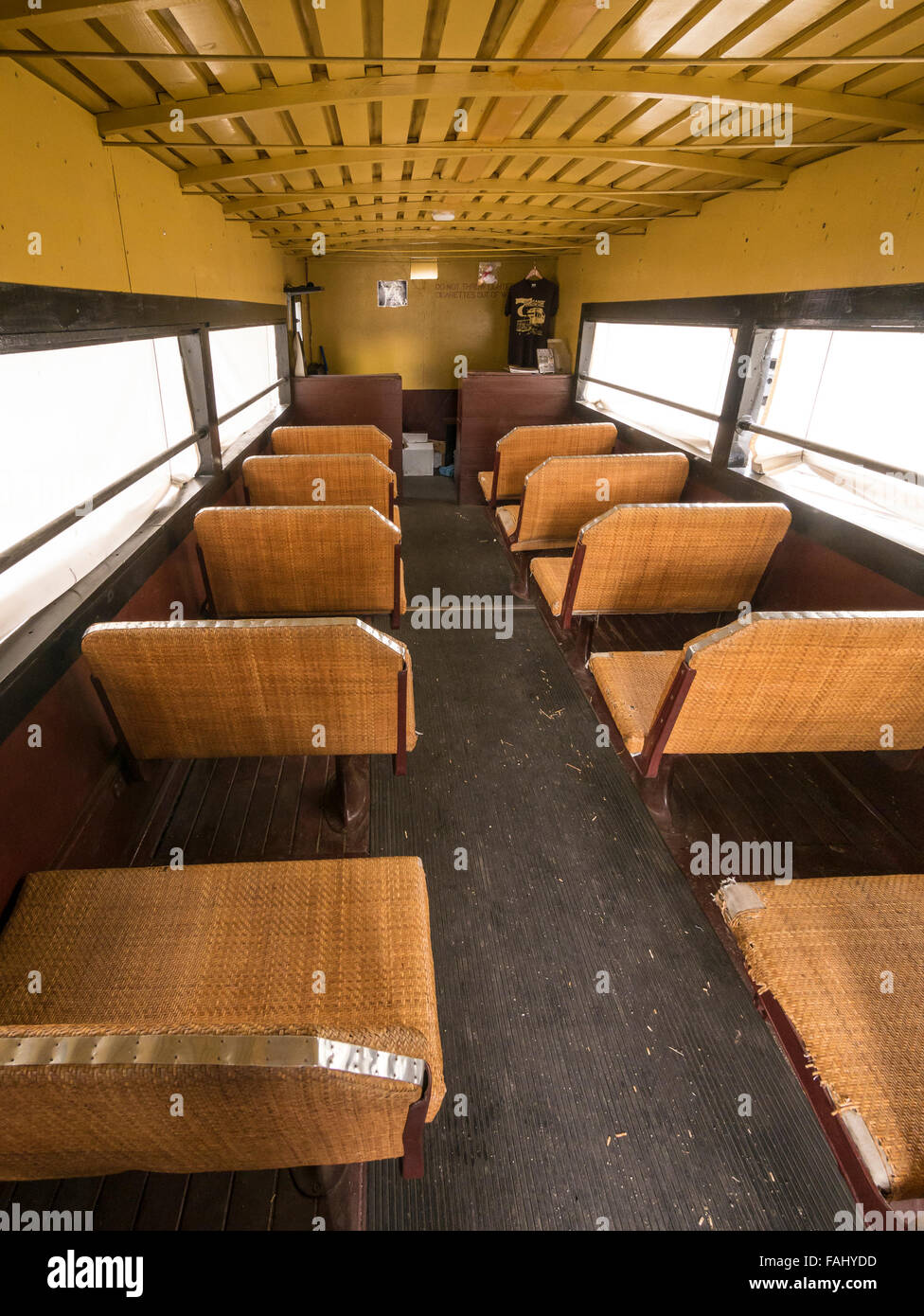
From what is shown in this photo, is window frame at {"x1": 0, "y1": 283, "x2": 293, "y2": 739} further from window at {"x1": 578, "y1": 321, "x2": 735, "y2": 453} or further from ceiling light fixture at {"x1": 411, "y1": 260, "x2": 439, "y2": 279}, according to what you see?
ceiling light fixture at {"x1": 411, "y1": 260, "x2": 439, "y2": 279}

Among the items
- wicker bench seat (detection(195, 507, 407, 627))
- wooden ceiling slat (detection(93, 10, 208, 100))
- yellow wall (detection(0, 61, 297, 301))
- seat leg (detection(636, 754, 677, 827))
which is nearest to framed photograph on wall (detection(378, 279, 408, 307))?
yellow wall (detection(0, 61, 297, 301))

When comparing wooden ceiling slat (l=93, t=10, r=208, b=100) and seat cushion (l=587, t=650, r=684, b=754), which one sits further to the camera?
seat cushion (l=587, t=650, r=684, b=754)

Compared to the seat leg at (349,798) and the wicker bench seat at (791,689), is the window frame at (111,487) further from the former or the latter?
the wicker bench seat at (791,689)

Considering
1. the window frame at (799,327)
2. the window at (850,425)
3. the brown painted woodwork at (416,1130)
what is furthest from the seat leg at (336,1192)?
the window at (850,425)

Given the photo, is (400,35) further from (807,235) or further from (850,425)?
(850,425)

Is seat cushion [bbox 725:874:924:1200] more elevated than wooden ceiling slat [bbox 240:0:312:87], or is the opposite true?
wooden ceiling slat [bbox 240:0:312:87]

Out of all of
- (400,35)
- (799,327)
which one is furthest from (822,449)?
(400,35)

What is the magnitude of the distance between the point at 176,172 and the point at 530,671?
346cm

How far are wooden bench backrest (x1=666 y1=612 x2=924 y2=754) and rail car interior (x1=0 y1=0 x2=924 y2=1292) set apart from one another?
2 centimetres

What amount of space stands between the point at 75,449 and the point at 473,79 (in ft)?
6.83

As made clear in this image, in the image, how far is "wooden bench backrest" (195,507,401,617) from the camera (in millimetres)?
2678

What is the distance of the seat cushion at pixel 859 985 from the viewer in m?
1.22
